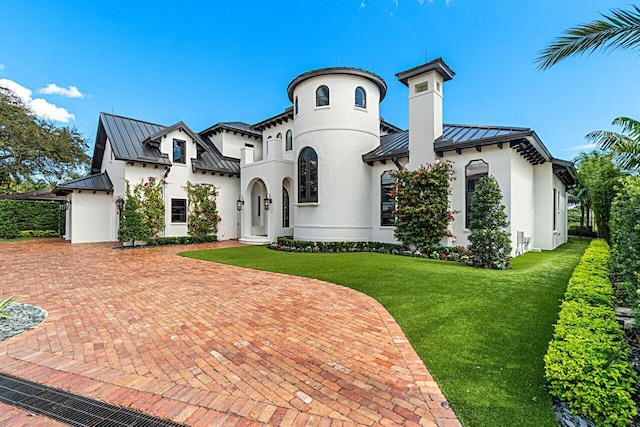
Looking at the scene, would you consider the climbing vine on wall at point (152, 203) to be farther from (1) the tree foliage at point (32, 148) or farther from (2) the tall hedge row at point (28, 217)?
(1) the tree foliage at point (32, 148)

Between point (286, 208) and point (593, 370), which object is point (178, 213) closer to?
point (286, 208)

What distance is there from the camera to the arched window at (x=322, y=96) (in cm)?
1456

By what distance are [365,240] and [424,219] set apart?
350 cm

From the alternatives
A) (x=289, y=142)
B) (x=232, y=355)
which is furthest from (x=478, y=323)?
(x=289, y=142)

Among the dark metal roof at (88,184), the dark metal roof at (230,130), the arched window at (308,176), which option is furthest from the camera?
the dark metal roof at (230,130)

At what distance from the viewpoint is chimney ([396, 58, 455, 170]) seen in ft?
40.1

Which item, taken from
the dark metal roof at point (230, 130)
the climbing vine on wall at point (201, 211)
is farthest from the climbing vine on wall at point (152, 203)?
the dark metal roof at point (230, 130)

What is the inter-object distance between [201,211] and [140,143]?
17.2ft

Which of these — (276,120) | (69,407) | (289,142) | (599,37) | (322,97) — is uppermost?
(276,120)

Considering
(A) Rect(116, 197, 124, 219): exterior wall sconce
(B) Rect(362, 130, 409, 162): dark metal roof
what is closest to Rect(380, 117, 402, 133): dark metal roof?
(B) Rect(362, 130, 409, 162): dark metal roof

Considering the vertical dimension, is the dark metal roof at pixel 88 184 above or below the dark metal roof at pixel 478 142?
below

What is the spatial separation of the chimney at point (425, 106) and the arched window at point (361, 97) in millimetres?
2191

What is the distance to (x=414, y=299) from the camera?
5789 millimetres

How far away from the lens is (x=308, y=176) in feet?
49.6
